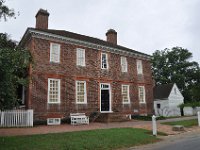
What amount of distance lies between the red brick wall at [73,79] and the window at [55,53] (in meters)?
0.32

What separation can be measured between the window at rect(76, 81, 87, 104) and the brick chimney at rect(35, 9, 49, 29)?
24.1 ft

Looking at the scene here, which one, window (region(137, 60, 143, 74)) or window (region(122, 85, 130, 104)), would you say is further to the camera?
window (region(137, 60, 143, 74))

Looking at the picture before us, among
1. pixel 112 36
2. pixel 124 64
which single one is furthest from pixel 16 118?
pixel 112 36

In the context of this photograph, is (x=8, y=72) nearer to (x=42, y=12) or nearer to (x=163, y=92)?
(x=42, y=12)

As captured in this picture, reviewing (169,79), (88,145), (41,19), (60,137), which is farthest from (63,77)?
(169,79)

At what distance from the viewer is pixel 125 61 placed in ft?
84.8

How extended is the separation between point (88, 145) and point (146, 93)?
59.5 feet

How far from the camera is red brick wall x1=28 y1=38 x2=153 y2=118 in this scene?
19.0 m

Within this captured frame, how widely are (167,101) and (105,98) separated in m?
21.5

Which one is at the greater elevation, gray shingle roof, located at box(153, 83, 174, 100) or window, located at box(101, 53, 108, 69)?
window, located at box(101, 53, 108, 69)

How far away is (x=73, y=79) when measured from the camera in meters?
21.2

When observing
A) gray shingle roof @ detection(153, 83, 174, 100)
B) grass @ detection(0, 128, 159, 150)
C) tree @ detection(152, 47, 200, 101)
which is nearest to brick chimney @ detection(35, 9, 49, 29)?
grass @ detection(0, 128, 159, 150)

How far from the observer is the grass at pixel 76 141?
31.4 ft

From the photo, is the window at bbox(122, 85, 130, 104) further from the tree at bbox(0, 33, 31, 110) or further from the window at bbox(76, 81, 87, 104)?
the tree at bbox(0, 33, 31, 110)
